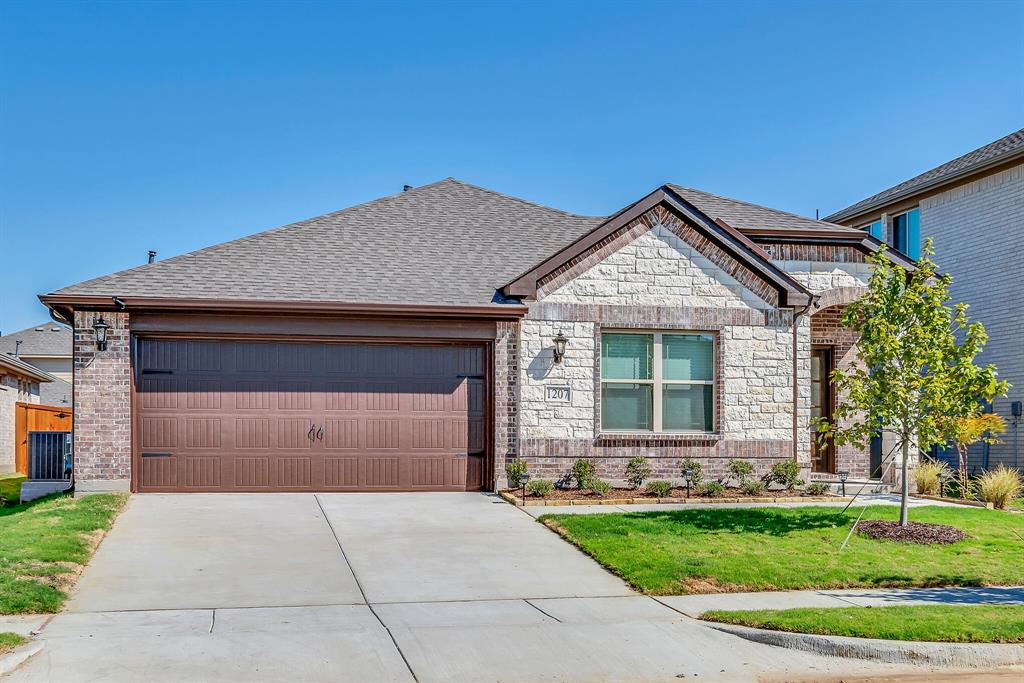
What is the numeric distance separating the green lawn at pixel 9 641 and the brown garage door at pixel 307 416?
26.8 ft

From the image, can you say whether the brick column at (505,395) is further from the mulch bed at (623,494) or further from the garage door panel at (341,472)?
the garage door panel at (341,472)

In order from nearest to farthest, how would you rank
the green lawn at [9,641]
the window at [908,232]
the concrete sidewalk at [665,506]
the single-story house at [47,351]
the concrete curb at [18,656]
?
1. the concrete curb at [18,656]
2. the green lawn at [9,641]
3. the concrete sidewalk at [665,506]
4. the window at [908,232]
5. the single-story house at [47,351]

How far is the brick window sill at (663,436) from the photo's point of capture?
1658 centimetres

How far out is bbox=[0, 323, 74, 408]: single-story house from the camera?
4844 centimetres

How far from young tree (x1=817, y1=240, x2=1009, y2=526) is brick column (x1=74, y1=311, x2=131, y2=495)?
33.6 ft

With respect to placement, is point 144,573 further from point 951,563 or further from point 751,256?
point 751,256

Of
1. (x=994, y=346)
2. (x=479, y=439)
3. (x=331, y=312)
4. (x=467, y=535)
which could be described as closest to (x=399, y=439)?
(x=479, y=439)

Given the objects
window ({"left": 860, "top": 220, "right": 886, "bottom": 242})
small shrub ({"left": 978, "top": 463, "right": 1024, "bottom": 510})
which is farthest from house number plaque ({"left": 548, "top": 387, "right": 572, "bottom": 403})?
window ({"left": 860, "top": 220, "right": 886, "bottom": 242})

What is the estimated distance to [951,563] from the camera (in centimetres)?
1100

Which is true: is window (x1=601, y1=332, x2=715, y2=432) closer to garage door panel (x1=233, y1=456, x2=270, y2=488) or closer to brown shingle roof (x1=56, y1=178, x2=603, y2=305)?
brown shingle roof (x1=56, y1=178, x2=603, y2=305)

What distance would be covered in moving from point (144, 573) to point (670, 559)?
216 inches

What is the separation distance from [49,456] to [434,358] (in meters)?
6.42

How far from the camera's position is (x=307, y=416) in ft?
52.3

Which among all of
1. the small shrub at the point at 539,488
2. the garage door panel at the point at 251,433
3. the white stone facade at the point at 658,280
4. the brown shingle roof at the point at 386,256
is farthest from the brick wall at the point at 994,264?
the garage door panel at the point at 251,433
